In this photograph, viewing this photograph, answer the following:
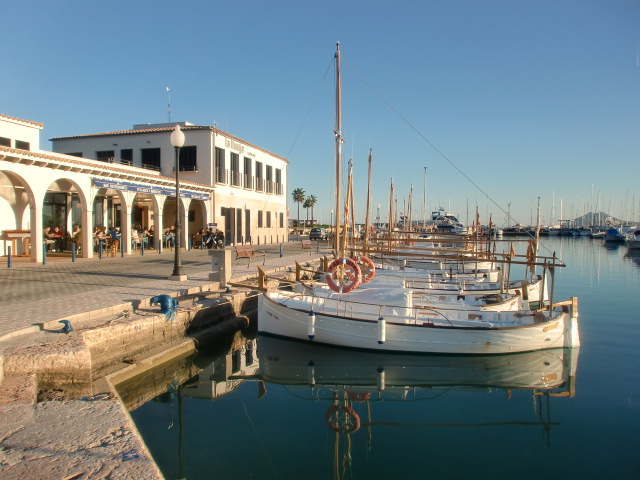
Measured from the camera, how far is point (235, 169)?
33938mm

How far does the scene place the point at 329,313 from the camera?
11.8m

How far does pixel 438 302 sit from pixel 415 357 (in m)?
2.68

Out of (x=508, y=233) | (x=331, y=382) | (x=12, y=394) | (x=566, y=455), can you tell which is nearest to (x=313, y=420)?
(x=331, y=382)

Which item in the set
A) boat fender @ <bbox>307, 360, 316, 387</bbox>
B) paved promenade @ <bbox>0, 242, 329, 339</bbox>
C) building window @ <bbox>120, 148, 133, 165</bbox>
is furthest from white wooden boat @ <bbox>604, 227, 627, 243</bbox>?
boat fender @ <bbox>307, 360, 316, 387</bbox>

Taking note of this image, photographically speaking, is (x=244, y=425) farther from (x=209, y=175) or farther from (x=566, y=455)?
(x=209, y=175)

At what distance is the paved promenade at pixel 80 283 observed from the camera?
993cm

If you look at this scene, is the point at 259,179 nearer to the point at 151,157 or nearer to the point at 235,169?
the point at 235,169

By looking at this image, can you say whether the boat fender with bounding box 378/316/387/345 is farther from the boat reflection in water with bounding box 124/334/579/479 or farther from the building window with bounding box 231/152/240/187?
the building window with bounding box 231/152/240/187

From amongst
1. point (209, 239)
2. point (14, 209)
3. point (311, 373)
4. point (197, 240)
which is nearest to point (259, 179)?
point (197, 240)

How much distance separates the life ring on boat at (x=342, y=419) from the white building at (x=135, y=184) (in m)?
12.8

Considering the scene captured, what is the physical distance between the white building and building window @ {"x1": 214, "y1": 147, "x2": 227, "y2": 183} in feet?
0.27

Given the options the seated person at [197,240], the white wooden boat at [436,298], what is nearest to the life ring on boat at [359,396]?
the white wooden boat at [436,298]

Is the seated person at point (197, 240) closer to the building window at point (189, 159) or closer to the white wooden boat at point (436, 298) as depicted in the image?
the building window at point (189, 159)

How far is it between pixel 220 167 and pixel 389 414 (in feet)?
84.9
